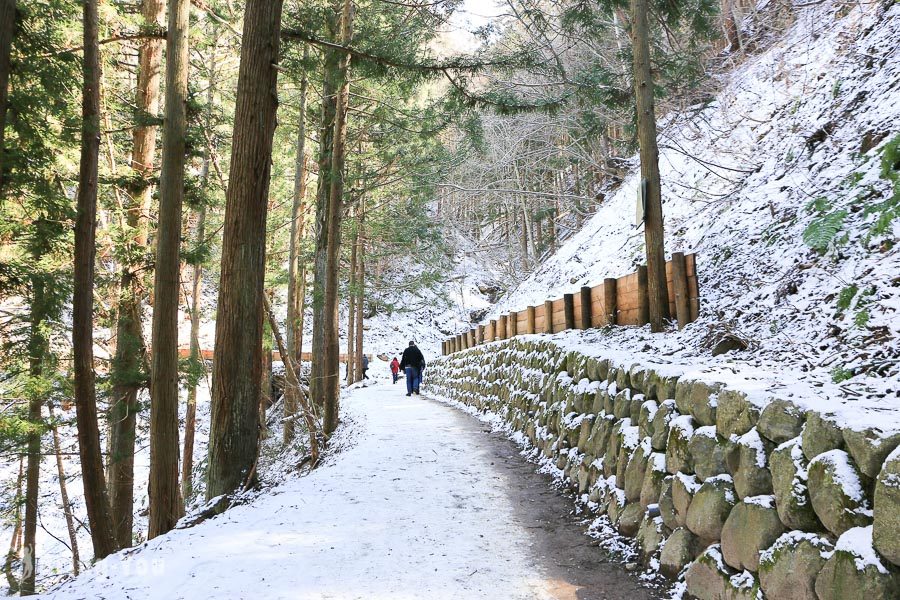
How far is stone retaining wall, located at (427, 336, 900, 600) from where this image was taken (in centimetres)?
193

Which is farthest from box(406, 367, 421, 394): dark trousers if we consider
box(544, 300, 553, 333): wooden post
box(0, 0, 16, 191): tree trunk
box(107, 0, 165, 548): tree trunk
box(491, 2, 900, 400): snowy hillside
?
box(0, 0, 16, 191): tree trunk

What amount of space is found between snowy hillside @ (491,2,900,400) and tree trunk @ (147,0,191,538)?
16.5 ft

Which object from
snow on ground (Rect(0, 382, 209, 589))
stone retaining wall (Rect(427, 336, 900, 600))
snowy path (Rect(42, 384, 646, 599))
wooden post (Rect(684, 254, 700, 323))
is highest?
wooden post (Rect(684, 254, 700, 323))

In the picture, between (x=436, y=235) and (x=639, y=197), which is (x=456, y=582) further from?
(x=436, y=235)

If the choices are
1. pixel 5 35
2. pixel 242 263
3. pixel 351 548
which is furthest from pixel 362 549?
pixel 5 35

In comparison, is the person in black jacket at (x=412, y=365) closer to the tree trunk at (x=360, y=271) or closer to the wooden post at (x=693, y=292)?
the tree trunk at (x=360, y=271)

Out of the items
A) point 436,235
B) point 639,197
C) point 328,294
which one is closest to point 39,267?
point 328,294

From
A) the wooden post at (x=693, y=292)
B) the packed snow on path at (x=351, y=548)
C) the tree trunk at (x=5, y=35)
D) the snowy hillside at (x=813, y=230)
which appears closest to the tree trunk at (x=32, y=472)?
the tree trunk at (x=5, y=35)

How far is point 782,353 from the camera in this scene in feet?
12.4

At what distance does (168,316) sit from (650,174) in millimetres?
5764

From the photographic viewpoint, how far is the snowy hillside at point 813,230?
11.4 ft

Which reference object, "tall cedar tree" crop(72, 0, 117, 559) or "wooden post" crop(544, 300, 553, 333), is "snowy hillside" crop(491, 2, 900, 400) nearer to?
"wooden post" crop(544, 300, 553, 333)

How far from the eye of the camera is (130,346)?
25.5 feet

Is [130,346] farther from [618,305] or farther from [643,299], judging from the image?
[643,299]
